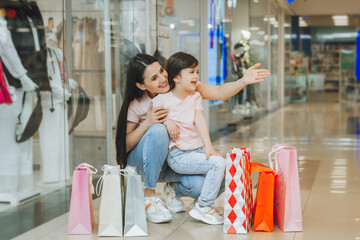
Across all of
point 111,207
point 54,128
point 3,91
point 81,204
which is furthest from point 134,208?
point 54,128

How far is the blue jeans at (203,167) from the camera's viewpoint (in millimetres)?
3068

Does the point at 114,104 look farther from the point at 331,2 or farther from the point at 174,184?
the point at 331,2

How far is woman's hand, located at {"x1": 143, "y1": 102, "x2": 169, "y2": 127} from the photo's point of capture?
3.16 metres

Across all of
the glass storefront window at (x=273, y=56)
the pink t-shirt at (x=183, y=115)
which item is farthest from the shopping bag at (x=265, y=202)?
the glass storefront window at (x=273, y=56)

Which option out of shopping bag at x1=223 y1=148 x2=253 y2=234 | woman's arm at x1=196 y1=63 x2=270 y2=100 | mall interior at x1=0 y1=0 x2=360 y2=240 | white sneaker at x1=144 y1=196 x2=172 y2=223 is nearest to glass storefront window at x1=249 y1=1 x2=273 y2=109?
mall interior at x1=0 y1=0 x2=360 y2=240

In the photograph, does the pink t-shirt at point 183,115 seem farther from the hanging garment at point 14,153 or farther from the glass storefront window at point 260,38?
the glass storefront window at point 260,38

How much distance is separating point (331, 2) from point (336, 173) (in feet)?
38.2

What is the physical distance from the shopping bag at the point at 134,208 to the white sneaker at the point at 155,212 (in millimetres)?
247

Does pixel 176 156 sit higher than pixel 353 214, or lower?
higher

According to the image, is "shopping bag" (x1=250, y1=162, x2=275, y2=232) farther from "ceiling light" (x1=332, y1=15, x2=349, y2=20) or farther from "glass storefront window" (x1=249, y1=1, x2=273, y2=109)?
"ceiling light" (x1=332, y1=15, x2=349, y2=20)

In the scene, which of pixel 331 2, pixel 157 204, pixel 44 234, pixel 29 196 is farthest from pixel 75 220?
pixel 331 2

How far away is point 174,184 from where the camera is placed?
338 cm

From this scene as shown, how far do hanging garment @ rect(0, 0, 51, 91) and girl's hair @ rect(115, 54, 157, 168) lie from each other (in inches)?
29.2

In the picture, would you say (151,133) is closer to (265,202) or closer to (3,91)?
(265,202)
